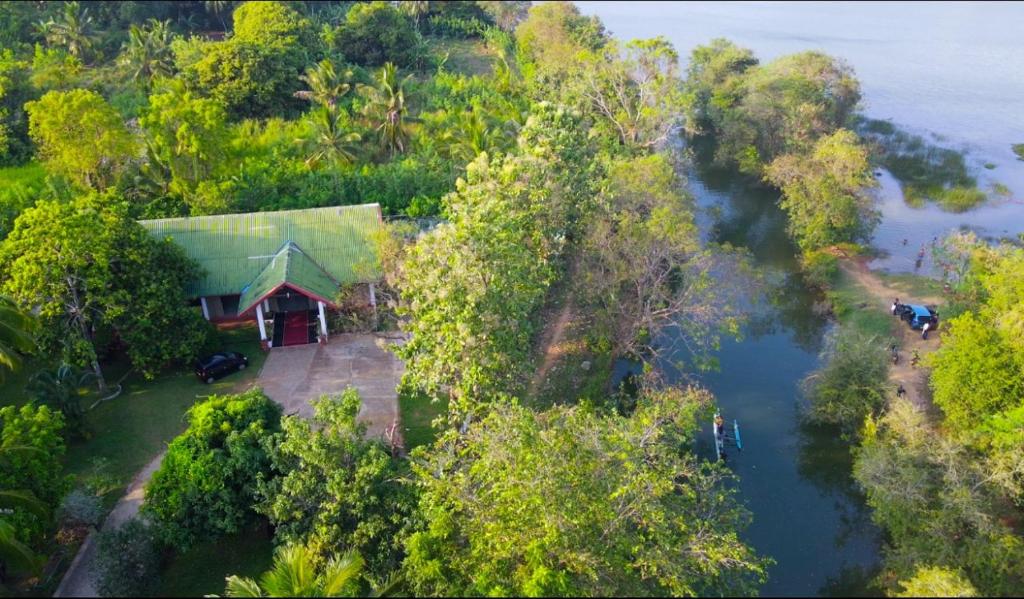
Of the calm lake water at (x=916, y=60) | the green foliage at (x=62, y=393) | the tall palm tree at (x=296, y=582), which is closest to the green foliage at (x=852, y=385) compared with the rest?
the calm lake water at (x=916, y=60)

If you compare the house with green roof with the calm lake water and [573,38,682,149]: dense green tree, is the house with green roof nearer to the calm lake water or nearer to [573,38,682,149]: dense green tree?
[573,38,682,149]: dense green tree

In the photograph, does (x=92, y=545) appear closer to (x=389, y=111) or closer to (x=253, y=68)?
(x=389, y=111)

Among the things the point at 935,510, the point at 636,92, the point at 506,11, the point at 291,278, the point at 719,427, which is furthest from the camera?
the point at 506,11

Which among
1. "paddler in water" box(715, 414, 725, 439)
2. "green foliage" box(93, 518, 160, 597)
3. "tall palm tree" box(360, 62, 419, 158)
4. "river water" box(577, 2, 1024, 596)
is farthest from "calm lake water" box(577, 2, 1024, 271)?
"green foliage" box(93, 518, 160, 597)

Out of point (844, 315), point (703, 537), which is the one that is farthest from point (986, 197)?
point (703, 537)

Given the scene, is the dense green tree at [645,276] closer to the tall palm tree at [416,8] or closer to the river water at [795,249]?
the river water at [795,249]

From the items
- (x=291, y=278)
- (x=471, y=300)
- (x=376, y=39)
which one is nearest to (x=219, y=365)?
(x=291, y=278)

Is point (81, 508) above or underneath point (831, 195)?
underneath
